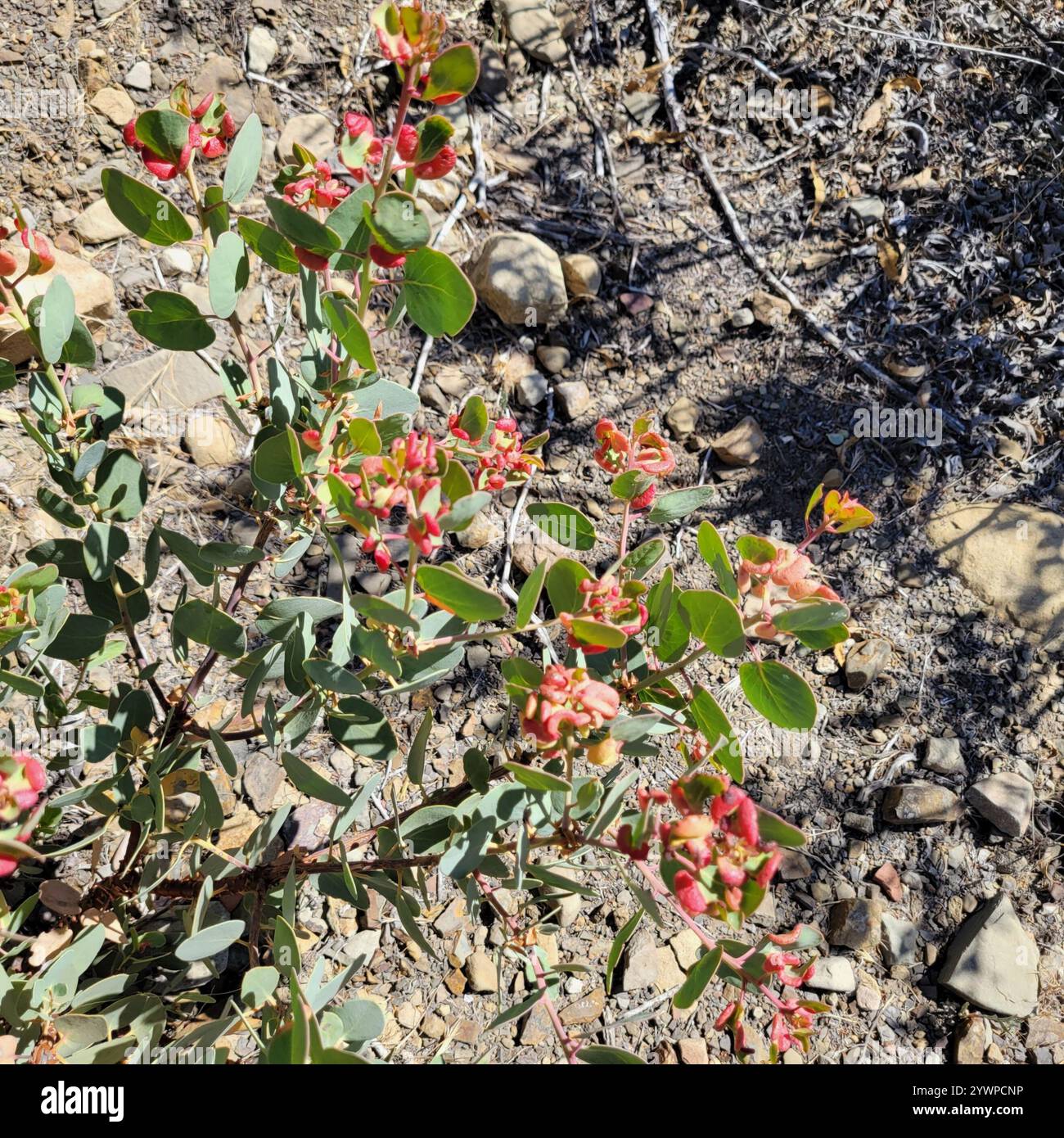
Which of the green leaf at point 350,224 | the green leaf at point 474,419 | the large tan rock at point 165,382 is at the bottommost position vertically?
the large tan rock at point 165,382

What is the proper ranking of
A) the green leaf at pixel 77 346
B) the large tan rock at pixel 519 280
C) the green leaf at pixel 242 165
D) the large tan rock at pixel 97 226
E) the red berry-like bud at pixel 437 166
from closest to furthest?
the red berry-like bud at pixel 437 166 → the green leaf at pixel 242 165 → the green leaf at pixel 77 346 → the large tan rock at pixel 97 226 → the large tan rock at pixel 519 280

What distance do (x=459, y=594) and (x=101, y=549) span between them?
894 millimetres

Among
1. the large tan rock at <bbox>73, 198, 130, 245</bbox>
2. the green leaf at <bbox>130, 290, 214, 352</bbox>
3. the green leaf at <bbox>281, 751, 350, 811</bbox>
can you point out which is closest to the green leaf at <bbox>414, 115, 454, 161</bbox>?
the green leaf at <bbox>130, 290, 214, 352</bbox>

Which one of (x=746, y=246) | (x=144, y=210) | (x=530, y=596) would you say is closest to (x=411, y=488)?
(x=530, y=596)

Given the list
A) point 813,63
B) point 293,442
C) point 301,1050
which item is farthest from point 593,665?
point 813,63

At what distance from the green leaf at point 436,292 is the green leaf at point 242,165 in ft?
1.29

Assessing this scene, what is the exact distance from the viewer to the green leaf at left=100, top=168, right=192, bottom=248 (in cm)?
132

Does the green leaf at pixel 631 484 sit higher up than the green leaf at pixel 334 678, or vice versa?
the green leaf at pixel 631 484

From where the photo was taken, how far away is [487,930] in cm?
231

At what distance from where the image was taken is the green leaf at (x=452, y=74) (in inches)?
44.1

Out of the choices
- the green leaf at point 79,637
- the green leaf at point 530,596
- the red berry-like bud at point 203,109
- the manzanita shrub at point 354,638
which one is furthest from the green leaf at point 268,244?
the green leaf at point 79,637

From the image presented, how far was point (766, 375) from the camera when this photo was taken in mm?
3215

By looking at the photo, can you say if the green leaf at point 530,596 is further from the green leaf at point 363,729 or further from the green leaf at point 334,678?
the green leaf at point 363,729

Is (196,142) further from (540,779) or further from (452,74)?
(540,779)
